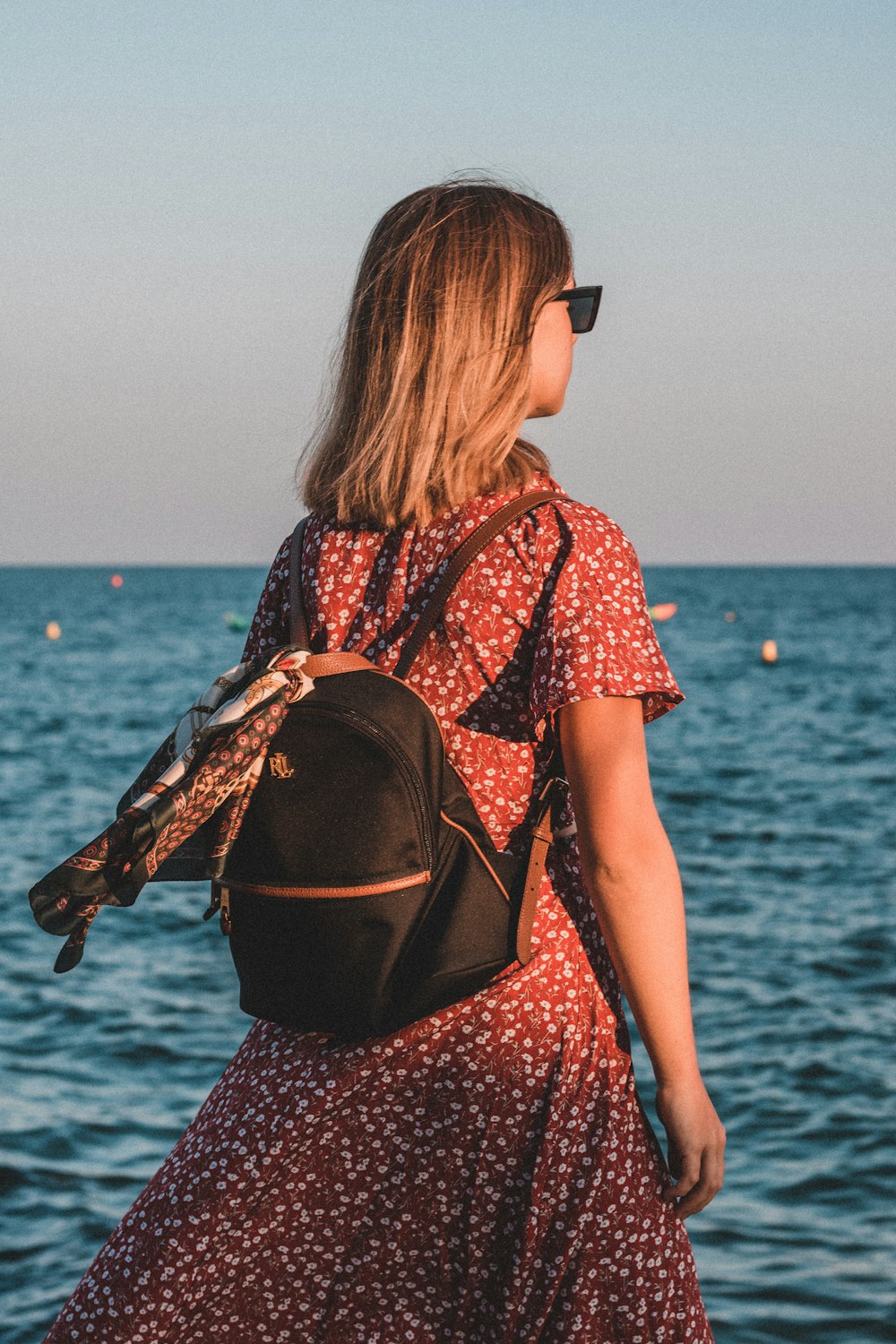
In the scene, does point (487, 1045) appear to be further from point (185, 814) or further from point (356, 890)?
point (185, 814)

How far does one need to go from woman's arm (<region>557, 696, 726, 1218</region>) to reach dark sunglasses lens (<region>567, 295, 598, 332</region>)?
0.57 meters

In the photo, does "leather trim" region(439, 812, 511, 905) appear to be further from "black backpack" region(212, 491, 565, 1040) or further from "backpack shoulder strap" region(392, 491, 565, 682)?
"backpack shoulder strap" region(392, 491, 565, 682)

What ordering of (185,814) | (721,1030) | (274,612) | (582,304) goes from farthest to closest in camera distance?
(721,1030) → (274,612) → (582,304) → (185,814)

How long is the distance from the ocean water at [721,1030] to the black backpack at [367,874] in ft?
11.8

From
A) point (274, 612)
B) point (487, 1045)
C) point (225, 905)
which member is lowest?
point (487, 1045)

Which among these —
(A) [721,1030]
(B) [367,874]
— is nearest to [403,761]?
(B) [367,874]

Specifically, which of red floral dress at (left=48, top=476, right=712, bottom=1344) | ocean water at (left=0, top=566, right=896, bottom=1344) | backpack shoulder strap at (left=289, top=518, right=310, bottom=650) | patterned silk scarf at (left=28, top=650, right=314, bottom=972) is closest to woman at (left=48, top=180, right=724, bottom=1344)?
red floral dress at (left=48, top=476, right=712, bottom=1344)

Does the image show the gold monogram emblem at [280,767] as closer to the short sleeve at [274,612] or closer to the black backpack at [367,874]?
the black backpack at [367,874]

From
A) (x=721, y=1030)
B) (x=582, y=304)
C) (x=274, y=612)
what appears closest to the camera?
(x=582, y=304)

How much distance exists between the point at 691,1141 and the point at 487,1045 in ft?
0.95

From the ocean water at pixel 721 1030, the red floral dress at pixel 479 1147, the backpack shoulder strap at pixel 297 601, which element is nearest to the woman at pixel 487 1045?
the red floral dress at pixel 479 1147

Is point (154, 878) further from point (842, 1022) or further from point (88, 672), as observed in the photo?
point (88, 672)

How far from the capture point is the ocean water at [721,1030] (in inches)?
214

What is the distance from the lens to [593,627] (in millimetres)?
1780
